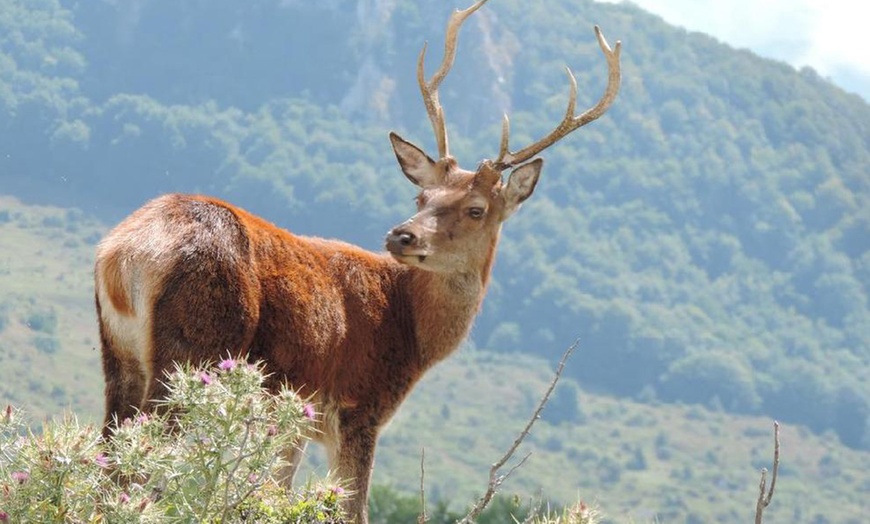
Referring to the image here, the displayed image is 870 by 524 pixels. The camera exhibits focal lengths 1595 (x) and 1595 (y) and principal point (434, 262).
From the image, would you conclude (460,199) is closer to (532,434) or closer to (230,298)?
(230,298)

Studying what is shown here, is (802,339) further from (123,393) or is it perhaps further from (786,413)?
(123,393)

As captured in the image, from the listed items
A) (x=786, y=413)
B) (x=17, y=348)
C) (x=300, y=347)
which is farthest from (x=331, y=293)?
(x=786, y=413)

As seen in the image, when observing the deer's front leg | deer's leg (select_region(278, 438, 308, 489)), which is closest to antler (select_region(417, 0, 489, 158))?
the deer's front leg

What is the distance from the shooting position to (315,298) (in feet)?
30.2

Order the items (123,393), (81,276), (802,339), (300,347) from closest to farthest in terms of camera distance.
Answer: (123,393)
(300,347)
(81,276)
(802,339)

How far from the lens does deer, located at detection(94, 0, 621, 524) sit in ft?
26.8

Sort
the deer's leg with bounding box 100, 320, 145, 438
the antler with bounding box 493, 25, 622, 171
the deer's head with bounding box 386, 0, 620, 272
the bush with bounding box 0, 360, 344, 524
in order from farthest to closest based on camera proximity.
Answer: the antler with bounding box 493, 25, 622, 171 → the deer's head with bounding box 386, 0, 620, 272 → the deer's leg with bounding box 100, 320, 145, 438 → the bush with bounding box 0, 360, 344, 524

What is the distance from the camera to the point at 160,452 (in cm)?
590

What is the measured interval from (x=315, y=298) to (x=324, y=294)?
0.16 meters

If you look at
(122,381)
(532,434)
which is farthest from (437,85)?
(532,434)

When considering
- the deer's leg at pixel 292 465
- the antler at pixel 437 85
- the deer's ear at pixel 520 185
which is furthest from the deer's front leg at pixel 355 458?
the antler at pixel 437 85

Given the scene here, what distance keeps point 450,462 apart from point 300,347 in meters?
133

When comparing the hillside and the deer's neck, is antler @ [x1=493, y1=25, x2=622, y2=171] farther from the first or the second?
the hillside

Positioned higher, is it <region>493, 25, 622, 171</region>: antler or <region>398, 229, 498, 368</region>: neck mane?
<region>493, 25, 622, 171</region>: antler
